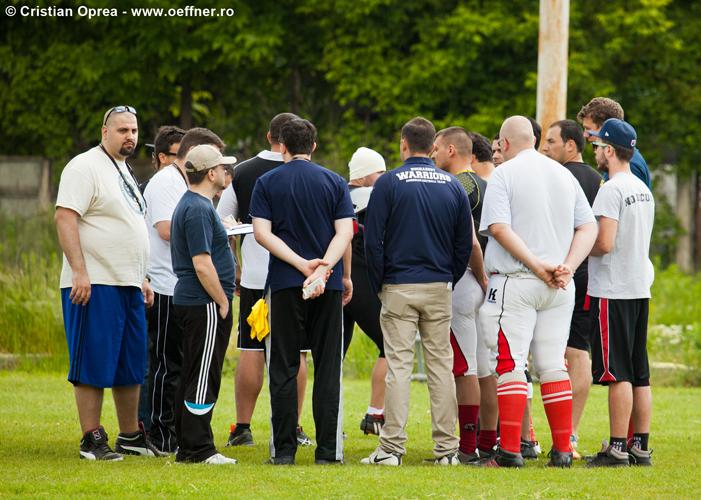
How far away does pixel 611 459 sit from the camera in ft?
25.1

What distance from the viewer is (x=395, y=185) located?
7.57 metres

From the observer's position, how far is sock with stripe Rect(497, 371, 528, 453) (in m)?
7.41

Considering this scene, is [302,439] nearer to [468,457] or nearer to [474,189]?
[468,457]

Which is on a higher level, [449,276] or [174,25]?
[174,25]

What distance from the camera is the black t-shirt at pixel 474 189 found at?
809 cm

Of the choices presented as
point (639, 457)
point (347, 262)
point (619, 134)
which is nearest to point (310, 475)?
point (347, 262)

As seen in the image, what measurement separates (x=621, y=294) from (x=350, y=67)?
1586 centimetres

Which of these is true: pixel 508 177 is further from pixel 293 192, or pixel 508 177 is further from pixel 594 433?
pixel 594 433

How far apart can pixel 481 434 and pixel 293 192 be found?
2.13 metres

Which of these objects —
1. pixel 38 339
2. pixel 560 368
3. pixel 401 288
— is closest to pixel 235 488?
pixel 401 288

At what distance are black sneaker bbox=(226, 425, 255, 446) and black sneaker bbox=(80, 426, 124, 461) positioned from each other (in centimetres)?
113

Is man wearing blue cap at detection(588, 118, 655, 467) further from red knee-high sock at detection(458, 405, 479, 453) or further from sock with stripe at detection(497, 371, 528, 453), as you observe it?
red knee-high sock at detection(458, 405, 479, 453)

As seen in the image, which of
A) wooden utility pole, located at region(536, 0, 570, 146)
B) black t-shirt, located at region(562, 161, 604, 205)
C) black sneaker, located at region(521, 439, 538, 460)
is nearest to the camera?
black sneaker, located at region(521, 439, 538, 460)

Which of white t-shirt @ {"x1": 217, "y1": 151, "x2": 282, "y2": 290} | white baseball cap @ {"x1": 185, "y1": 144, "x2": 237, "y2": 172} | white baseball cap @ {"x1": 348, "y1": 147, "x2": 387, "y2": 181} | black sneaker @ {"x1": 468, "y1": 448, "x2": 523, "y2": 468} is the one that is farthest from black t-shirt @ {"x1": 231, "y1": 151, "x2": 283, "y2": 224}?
black sneaker @ {"x1": 468, "y1": 448, "x2": 523, "y2": 468}
